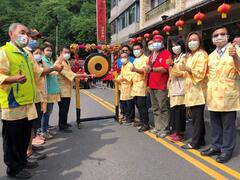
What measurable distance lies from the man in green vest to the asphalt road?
379 millimetres

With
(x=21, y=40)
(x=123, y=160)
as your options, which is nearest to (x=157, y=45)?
(x=123, y=160)

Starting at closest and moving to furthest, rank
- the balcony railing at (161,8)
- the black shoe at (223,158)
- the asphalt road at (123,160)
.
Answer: the asphalt road at (123,160) < the black shoe at (223,158) < the balcony railing at (161,8)

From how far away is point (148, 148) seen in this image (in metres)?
Result: 6.01

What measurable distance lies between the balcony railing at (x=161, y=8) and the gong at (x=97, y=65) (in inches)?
506

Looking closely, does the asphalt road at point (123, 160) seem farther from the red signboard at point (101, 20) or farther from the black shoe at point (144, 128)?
the red signboard at point (101, 20)

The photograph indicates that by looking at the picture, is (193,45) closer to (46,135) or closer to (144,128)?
(144,128)

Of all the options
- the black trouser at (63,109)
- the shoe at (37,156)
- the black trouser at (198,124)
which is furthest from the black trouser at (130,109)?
the shoe at (37,156)

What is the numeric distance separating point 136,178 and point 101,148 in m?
1.67

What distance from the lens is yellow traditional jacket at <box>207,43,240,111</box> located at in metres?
5.00

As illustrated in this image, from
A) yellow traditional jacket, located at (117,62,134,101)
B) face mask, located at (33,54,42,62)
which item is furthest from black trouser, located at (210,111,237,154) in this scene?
face mask, located at (33,54,42,62)

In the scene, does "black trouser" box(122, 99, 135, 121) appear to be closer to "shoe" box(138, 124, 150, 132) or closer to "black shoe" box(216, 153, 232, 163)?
"shoe" box(138, 124, 150, 132)

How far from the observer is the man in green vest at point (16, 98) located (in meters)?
4.39

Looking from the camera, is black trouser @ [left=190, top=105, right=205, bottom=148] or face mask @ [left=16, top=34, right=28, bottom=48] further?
black trouser @ [left=190, top=105, right=205, bottom=148]

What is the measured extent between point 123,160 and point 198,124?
1429 mm
